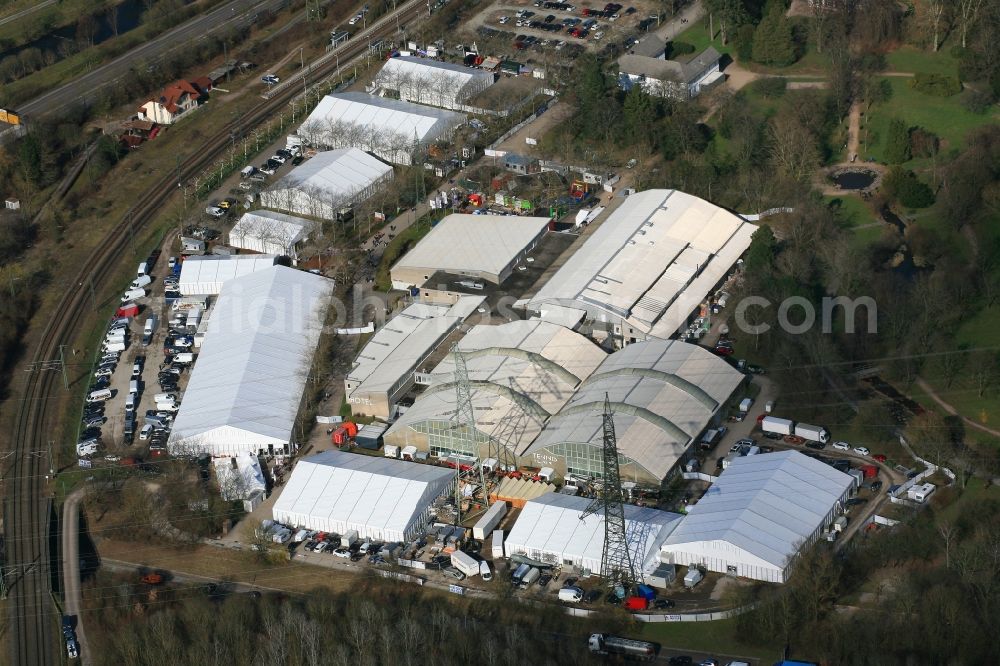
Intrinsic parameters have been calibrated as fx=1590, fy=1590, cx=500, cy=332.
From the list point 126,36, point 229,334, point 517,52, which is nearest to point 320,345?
point 229,334

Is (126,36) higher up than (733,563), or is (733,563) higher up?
(126,36)

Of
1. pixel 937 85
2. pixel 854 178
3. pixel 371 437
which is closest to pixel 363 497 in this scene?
pixel 371 437

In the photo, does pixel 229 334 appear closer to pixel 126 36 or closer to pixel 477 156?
pixel 477 156

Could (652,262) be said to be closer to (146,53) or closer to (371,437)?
(371,437)

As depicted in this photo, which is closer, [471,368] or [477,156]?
[471,368]

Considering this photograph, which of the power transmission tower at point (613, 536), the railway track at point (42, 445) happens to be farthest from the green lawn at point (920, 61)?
the power transmission tower at point (613, 536)

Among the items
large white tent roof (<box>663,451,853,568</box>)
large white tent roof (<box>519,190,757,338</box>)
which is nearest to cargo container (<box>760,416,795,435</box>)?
large white tent roof (<box>663,451,853,568</box>)

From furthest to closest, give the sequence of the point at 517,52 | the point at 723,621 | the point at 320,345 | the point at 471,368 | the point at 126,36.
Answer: the point at 126,36 < the point at 517,52 < the point at 320,345 < the point at 471,368 < the point at 723,621

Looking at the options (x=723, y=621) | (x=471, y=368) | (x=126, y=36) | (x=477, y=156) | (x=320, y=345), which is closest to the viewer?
(x=723, y=621)
